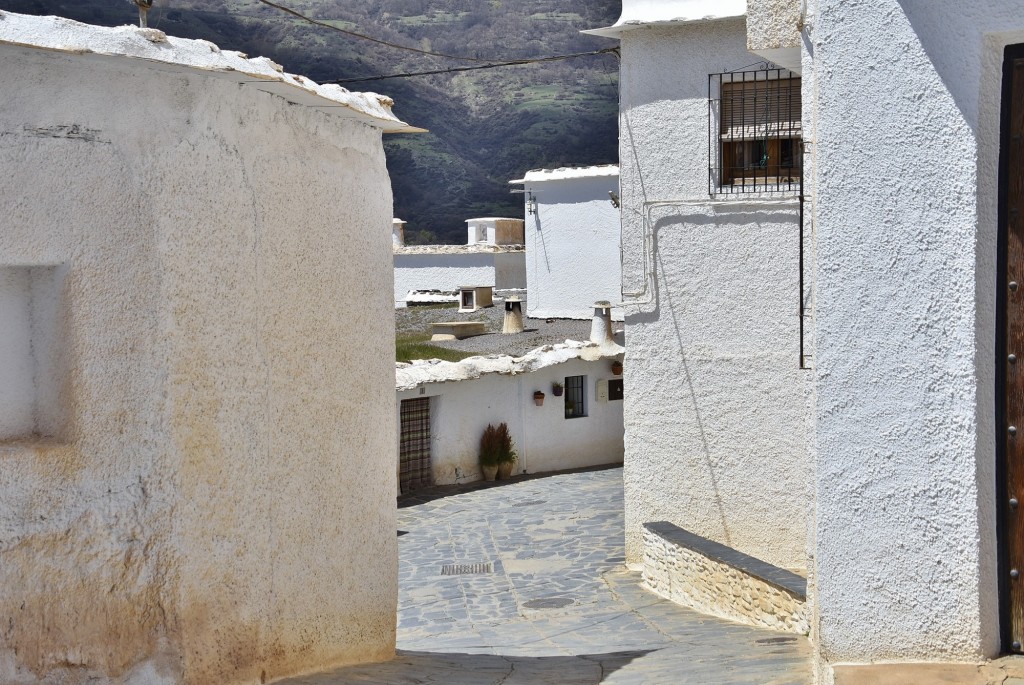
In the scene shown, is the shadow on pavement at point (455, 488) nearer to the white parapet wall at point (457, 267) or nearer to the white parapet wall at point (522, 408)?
the white parapet wall at point (522, 408)

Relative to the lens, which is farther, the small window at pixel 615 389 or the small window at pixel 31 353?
the small window at pixel 615 389

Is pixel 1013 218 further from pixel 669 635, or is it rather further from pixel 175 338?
pixel 669 635

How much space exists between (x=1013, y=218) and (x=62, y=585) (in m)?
4.25

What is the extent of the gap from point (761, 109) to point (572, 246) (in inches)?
757

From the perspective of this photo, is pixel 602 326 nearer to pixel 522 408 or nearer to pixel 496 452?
pixel 522 408

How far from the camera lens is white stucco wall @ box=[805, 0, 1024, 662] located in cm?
449

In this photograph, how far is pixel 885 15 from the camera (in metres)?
4.55

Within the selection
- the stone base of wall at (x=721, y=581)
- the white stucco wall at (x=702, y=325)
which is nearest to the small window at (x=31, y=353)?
the stone base of wall at (x=721, y=581)

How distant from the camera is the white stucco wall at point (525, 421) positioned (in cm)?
1936

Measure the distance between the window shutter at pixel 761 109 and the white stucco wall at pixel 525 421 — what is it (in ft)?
24.1

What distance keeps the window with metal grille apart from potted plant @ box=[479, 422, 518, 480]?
27.6 feet

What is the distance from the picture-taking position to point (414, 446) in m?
18.9

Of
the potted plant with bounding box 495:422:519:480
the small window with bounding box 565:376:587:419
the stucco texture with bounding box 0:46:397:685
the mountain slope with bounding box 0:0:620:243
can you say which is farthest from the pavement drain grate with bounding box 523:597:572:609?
the mountain slope with bounding box 0:0:620:243

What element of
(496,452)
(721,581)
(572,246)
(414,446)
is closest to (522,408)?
(496,452)
